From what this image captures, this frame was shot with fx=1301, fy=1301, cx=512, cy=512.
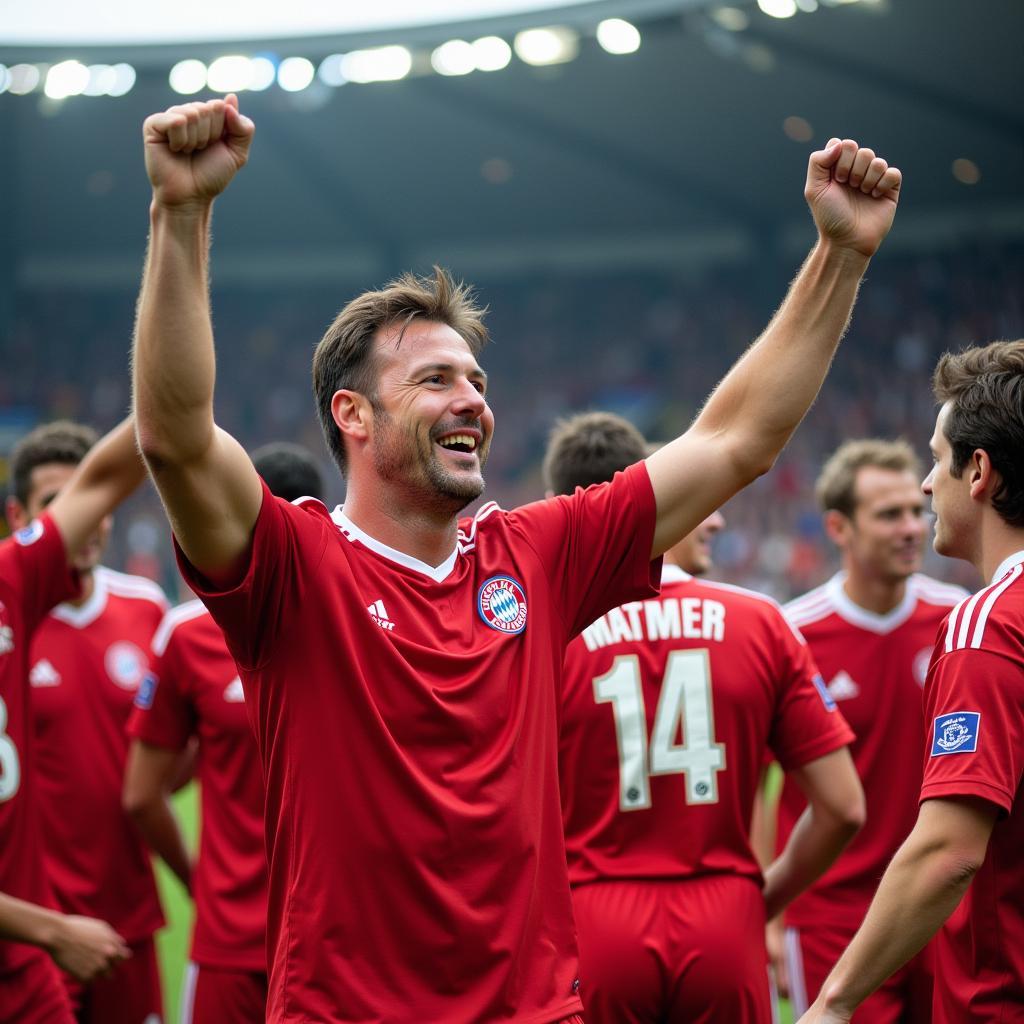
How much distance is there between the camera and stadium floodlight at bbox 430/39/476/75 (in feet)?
64.5

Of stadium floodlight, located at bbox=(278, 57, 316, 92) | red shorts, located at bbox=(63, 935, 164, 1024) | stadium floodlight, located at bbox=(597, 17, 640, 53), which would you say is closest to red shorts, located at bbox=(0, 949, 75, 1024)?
red shorts, located at bbox=(63, 935, 164, 1024)

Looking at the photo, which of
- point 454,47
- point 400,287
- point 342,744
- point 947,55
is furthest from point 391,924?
point 454,47

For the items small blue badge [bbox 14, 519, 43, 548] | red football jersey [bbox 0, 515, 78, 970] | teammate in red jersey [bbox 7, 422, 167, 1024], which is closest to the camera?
red football jersey [bbox 0, 515, 78, 970]

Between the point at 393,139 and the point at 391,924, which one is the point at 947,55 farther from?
the point at 391,924

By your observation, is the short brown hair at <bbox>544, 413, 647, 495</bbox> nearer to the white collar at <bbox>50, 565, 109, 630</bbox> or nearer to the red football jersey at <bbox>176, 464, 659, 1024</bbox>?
the red football jersey at <bbox>176, 464, 659, 1024</bbox>

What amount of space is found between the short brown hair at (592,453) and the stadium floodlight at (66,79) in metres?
17.5

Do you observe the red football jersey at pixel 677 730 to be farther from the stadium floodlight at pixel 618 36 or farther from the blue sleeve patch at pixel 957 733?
the stadium floodlight at pixel 618 36

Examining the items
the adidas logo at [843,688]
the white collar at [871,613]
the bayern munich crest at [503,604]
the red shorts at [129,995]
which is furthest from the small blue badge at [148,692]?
the white collar at [871,613]

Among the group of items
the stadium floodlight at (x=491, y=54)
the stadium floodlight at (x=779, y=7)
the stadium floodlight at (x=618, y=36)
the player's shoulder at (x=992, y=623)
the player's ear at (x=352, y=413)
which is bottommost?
the player's shoulder at (x=992, y=623)

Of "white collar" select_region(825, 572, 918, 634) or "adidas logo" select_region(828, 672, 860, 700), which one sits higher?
"white collar" select_region(825, 572, 918, 634)

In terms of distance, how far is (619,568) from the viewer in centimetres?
300

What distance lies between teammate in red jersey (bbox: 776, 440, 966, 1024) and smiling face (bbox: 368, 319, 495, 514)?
2.67 metres

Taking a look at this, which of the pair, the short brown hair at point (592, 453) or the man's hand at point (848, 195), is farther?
the short brown hair at point (592, 453)

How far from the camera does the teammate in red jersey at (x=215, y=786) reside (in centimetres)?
455
